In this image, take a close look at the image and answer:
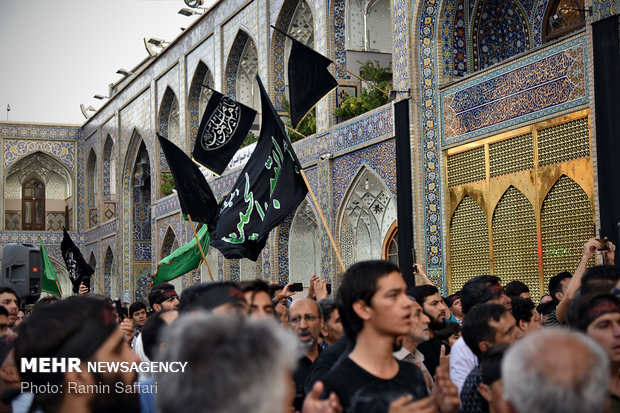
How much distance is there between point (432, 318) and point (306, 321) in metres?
1.50

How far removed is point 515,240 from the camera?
878cm

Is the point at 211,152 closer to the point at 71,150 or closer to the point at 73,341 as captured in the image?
the point at 73,341

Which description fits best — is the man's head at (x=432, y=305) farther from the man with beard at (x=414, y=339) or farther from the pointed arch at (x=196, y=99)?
the pointed arch at (x=196, y=99)

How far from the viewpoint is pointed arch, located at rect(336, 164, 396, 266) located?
11.9 m

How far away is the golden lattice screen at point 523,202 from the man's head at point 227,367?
6832mm

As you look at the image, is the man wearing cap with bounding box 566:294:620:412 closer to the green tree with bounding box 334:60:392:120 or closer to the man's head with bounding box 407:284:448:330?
the man's head with bounding box 407:284:448:330

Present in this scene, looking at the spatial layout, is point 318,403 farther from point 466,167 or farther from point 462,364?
point 466,167

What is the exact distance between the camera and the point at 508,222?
8906 mm

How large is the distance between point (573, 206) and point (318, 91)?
3305mm

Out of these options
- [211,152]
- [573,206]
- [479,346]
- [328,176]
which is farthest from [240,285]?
[328,176]

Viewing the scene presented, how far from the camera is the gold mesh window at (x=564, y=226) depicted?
782 cm

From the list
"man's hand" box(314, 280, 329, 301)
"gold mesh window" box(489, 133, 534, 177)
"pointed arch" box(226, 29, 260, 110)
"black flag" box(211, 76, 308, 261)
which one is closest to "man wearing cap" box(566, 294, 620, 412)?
"man's hand" box(314, 280, 329, 301)

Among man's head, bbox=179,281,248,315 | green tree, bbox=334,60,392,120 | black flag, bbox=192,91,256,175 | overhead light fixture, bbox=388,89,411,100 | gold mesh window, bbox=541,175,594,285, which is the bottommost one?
man's head, bbox=179,281,248,315

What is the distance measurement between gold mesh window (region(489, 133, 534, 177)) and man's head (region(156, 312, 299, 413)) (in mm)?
7532
